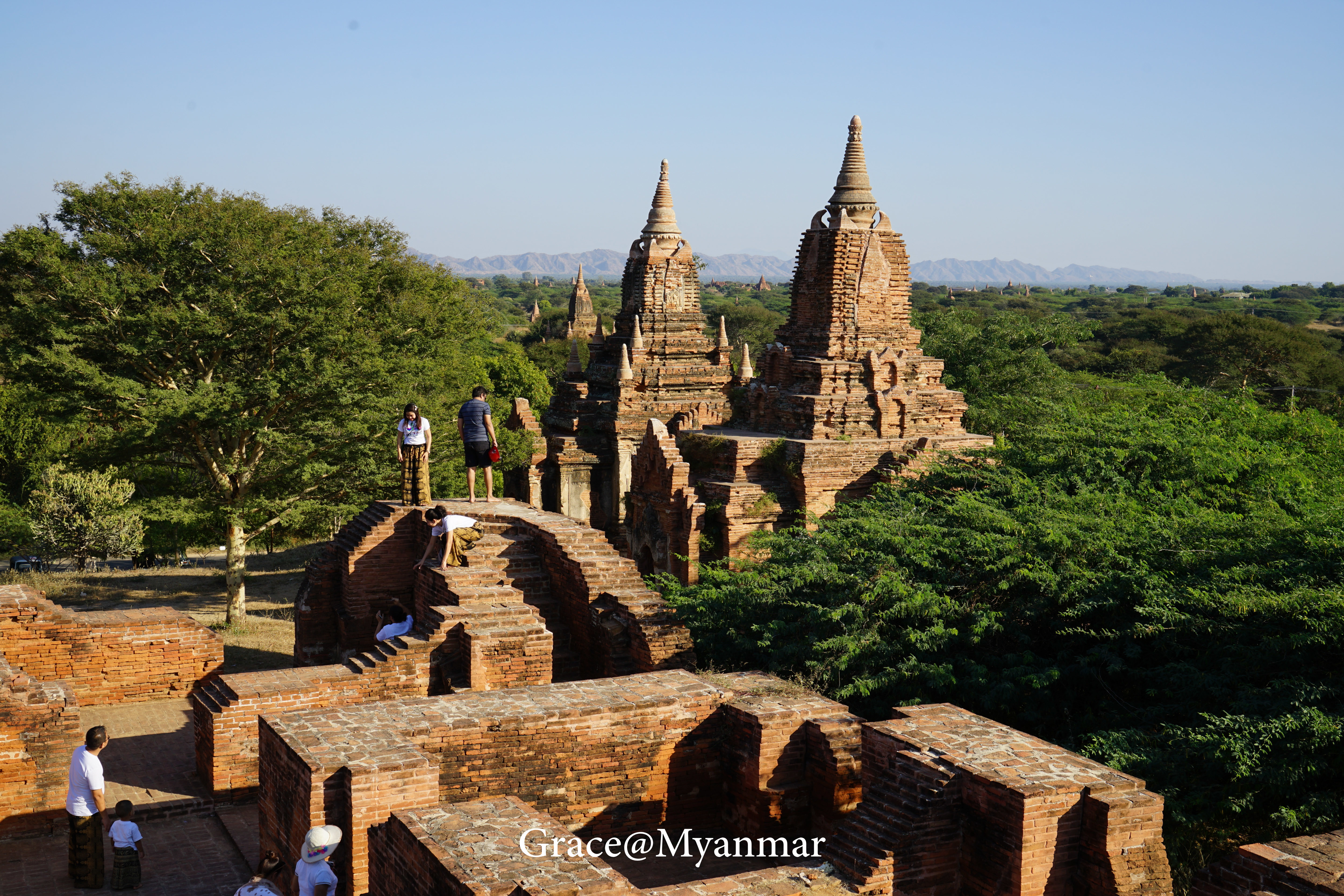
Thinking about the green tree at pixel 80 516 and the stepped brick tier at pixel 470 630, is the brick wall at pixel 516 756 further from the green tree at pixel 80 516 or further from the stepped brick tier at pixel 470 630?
the green tree at pixel 80 516

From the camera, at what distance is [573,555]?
41.4ft

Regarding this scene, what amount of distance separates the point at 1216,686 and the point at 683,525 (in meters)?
11.8

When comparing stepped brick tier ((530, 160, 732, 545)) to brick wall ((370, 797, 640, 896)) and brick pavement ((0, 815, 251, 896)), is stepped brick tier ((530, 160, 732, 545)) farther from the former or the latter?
brick wall ((370, 797, 640, 896))

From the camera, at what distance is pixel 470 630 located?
36.5 feet

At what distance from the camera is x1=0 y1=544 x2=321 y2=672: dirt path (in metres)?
19.6

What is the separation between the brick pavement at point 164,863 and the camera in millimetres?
8992

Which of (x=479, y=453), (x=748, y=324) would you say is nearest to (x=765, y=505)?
(x=479, y=453)

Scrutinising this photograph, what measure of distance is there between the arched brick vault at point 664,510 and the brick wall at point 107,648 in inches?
318

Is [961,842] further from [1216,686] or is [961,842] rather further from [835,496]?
[835,496]

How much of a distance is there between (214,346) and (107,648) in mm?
8493

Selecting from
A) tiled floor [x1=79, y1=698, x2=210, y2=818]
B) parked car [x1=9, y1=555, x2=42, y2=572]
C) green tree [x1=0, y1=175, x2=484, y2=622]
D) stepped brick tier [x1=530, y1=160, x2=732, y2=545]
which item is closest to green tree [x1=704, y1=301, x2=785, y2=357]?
stepped brick tier [x1=530, y1=160, x2=732, y2=545]

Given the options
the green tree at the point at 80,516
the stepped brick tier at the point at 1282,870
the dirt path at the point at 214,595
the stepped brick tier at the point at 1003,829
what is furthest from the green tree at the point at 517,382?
the stepped brick tier at the point at 1282,870

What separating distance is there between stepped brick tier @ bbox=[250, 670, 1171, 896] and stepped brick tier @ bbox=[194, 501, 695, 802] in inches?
48.6

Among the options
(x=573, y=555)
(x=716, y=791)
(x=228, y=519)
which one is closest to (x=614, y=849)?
(x=716, y=791)
